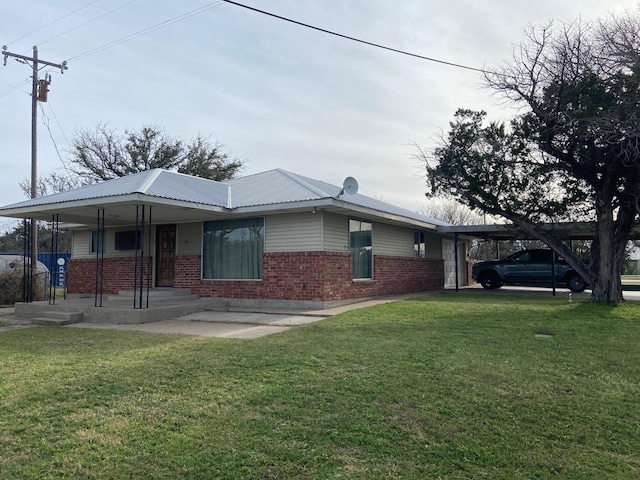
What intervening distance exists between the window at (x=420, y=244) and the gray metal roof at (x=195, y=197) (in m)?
3.06

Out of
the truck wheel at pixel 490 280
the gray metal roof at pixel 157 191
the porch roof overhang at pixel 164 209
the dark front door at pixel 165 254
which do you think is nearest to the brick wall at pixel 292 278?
the dark front door at pixel 165 254

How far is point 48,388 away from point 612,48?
13.2m

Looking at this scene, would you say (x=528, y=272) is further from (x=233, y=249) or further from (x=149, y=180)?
(x=149, y=180)

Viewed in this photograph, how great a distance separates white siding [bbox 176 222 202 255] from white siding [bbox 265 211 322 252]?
2.49m

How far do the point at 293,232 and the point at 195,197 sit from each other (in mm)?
2613

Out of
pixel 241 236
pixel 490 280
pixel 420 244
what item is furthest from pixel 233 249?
pixel 490 280

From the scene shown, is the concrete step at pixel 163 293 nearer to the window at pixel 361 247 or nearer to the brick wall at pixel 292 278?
the brick wall at pixel 292 278

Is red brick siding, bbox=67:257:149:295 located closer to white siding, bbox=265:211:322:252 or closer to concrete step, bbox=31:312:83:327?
concrete step, bbox=31:312:83:327

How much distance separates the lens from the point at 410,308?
36.4ft

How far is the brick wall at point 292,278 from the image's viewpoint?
1177cm

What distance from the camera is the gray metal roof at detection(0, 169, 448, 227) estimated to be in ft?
34.3

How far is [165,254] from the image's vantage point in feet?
47.8

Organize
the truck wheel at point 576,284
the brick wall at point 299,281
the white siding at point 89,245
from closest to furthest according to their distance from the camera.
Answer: the brick wall at point 299,281 < the white siding at point 89,245 < the truck wheel at point 576,284

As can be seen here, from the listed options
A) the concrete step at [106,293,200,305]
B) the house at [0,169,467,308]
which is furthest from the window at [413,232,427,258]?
the concrete step at [106,293,200,305]
